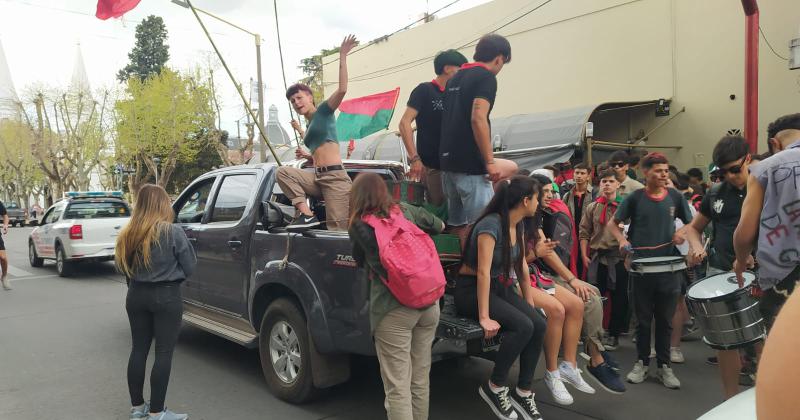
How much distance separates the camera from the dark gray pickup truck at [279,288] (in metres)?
3.70

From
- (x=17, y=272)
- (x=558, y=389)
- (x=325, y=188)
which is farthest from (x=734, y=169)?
(x=17, y=272)

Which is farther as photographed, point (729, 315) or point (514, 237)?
point (514, 237)

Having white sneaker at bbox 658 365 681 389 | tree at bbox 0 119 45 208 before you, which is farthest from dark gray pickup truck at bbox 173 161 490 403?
tree at bbox 0 119 45 208

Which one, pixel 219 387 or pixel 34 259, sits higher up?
pixel 34 259

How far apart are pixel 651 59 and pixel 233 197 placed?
12120mm

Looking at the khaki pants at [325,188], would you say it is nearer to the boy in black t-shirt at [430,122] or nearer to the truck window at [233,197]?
the truck window at [233,197]

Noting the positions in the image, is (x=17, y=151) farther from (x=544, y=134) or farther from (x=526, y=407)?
(x=526, y=407)

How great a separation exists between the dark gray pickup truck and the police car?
6953 mm

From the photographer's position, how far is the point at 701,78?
43.1 feet

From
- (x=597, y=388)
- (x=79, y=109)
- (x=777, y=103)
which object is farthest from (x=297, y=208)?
(x=79, y=109)

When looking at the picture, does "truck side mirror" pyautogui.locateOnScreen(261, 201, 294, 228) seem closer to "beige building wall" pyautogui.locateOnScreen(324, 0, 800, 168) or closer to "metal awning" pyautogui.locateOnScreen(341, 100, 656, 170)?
"metal awning" pyautogui.locateOnScreen(341, 100, 656, 170)

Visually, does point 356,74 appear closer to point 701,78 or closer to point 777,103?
point 701,78

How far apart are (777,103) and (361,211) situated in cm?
1217

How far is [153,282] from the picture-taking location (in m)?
3.90
